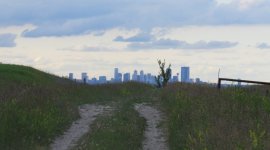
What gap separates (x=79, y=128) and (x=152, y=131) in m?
3.07

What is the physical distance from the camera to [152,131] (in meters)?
21.1

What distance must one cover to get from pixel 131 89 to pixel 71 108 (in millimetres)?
16561

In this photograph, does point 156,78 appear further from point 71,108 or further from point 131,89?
point 71,108

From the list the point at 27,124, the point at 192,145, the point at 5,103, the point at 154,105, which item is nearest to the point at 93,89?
the point at 154,105

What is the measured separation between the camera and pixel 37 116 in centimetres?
2083

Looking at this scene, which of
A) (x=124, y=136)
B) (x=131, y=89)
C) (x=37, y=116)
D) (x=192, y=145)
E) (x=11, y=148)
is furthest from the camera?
(x=131, y=89)

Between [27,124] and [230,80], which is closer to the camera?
[27,124]

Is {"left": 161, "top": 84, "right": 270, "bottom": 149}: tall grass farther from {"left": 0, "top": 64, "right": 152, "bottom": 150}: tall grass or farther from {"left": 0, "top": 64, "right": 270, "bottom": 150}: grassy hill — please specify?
{"left": 0, "top": 64, "right": 152, "bottom": 150}: tall grass

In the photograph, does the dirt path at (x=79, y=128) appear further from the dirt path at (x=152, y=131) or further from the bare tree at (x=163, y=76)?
the bare tree at (x=163, y=76)

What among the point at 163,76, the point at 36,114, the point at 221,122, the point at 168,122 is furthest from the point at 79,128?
the point at 163,76

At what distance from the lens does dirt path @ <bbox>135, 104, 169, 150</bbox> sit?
1821 cm

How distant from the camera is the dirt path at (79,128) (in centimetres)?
1853

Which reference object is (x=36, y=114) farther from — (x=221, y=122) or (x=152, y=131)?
(x=221, y=122)

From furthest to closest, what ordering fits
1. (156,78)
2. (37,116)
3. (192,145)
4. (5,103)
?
(156,78), (5,103), (37,116), (192,145)
